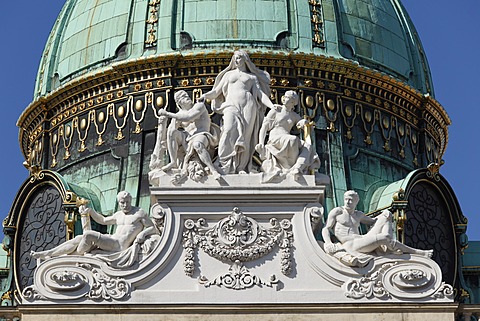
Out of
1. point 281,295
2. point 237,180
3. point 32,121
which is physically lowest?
point 281,295

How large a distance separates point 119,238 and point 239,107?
3.18m

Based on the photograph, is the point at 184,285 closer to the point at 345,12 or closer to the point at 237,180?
the point at 237,180

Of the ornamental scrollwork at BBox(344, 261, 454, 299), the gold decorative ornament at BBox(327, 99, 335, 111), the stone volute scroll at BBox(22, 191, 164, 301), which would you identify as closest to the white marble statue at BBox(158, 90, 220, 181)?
the stone volute scroll at BBox(22, 191, 164, 301)

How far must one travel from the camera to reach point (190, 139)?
34844 mm

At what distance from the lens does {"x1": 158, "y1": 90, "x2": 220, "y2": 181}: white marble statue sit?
34500 mm

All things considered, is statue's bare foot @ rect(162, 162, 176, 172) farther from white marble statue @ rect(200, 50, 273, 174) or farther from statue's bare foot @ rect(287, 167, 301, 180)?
statue's bare foot @ rect(287, 167, 301, 180)

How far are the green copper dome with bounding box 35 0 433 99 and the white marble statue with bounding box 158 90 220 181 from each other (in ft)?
21.6

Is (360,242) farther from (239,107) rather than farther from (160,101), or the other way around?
(160,101)

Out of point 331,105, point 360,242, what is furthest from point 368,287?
point 331,105

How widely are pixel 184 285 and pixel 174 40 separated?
9540 millimetres

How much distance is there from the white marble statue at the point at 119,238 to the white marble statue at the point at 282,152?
218 cm

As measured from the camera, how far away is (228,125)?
35.1 meters

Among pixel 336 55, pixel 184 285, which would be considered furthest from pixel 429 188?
pixel 184 285

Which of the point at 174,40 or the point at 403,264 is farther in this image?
the point at 174,40
